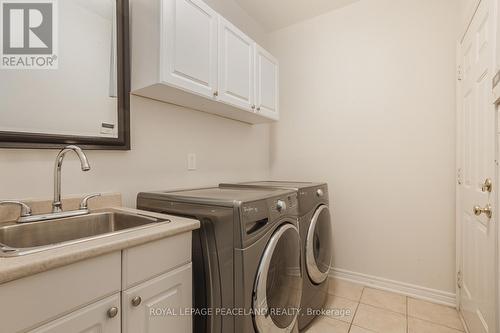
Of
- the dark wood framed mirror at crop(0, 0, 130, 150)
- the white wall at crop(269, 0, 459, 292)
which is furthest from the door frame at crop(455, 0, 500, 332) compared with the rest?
the dark wood framed mirror at crop(0, 0, 130, 150)

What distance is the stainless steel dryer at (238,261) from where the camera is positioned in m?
1.12

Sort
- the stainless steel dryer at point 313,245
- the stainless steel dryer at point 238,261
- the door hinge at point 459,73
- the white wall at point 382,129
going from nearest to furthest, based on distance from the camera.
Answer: the stainless steel dryer at point 238,261 < the stainless steel dryer at point 313,245 < the door hinge at point 459,73 < the white wall at point 382,129

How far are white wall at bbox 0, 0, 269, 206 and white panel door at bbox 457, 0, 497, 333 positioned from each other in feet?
5.68

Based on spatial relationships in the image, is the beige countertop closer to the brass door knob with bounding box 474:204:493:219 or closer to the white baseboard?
the brass door knob with bounding box 474:204:493:219

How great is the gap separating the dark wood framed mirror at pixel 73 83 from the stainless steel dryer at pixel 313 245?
110 cm

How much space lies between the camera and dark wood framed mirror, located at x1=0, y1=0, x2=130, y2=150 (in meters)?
1.15

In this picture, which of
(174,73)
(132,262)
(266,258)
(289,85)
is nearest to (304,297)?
(266,258)

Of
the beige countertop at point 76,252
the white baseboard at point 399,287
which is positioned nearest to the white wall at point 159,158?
the beige countertop at point 76,252

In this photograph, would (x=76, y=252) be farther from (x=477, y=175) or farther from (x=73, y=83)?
(x=477, y=175)

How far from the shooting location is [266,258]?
121cm

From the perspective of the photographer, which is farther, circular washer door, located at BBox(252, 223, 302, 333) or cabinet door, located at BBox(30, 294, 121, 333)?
circular washer door, located at BBox(252, 223, 302, 333)

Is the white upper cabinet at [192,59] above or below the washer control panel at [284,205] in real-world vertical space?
above

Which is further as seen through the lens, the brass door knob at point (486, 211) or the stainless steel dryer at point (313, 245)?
the stainless steel dryer at point (313, 245)

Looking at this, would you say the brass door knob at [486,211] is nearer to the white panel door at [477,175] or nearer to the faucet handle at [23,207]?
the white panel door at [477,175]
